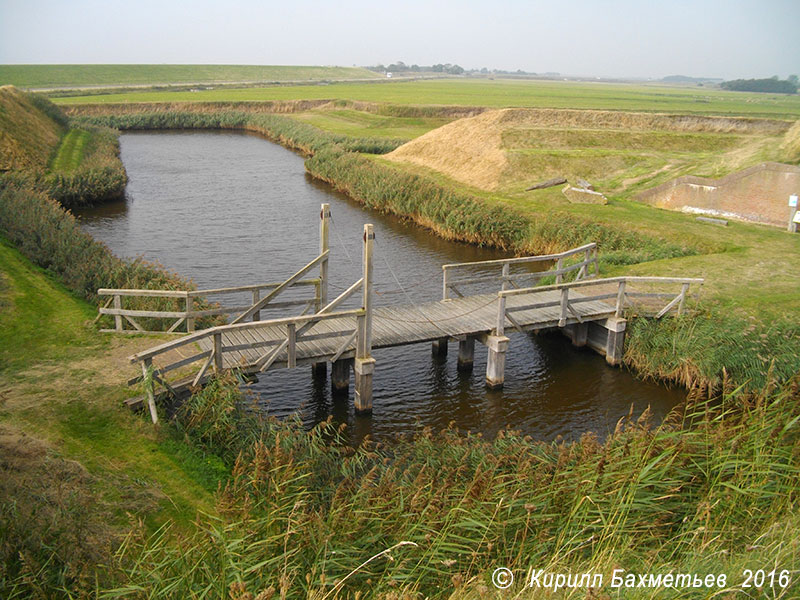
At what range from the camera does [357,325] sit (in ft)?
47.7

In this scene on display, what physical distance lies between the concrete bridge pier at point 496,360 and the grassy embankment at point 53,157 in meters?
23.9

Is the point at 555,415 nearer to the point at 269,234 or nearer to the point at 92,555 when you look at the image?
the point at 92,555

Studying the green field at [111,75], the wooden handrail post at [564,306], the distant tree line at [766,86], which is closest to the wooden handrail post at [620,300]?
the wooden handrail post at [564,306]

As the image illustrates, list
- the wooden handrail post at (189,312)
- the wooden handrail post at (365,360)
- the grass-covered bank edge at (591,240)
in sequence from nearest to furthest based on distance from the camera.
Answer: the wooden handrail post at (365,360) → the wooden handrail post at (189,312) → the grass-covered bank edge at (591,240)

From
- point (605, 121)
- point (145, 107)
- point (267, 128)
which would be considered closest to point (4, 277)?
point (605, 121)

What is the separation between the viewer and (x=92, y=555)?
691 centimetres

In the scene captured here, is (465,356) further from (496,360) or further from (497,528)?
(497,528)

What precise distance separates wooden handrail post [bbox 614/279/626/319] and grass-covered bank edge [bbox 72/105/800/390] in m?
0.46

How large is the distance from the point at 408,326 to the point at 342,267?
9.88 metres

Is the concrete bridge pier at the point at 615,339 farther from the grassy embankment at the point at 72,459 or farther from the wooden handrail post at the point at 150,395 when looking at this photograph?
the wooden handrail post at the point at 150,395

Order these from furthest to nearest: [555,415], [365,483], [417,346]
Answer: [417,346]
[555,415]
[365,483]

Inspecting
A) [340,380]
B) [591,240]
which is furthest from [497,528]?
[591,240]

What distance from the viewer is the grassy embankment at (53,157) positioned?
114 feet

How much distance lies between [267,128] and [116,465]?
211 ft
